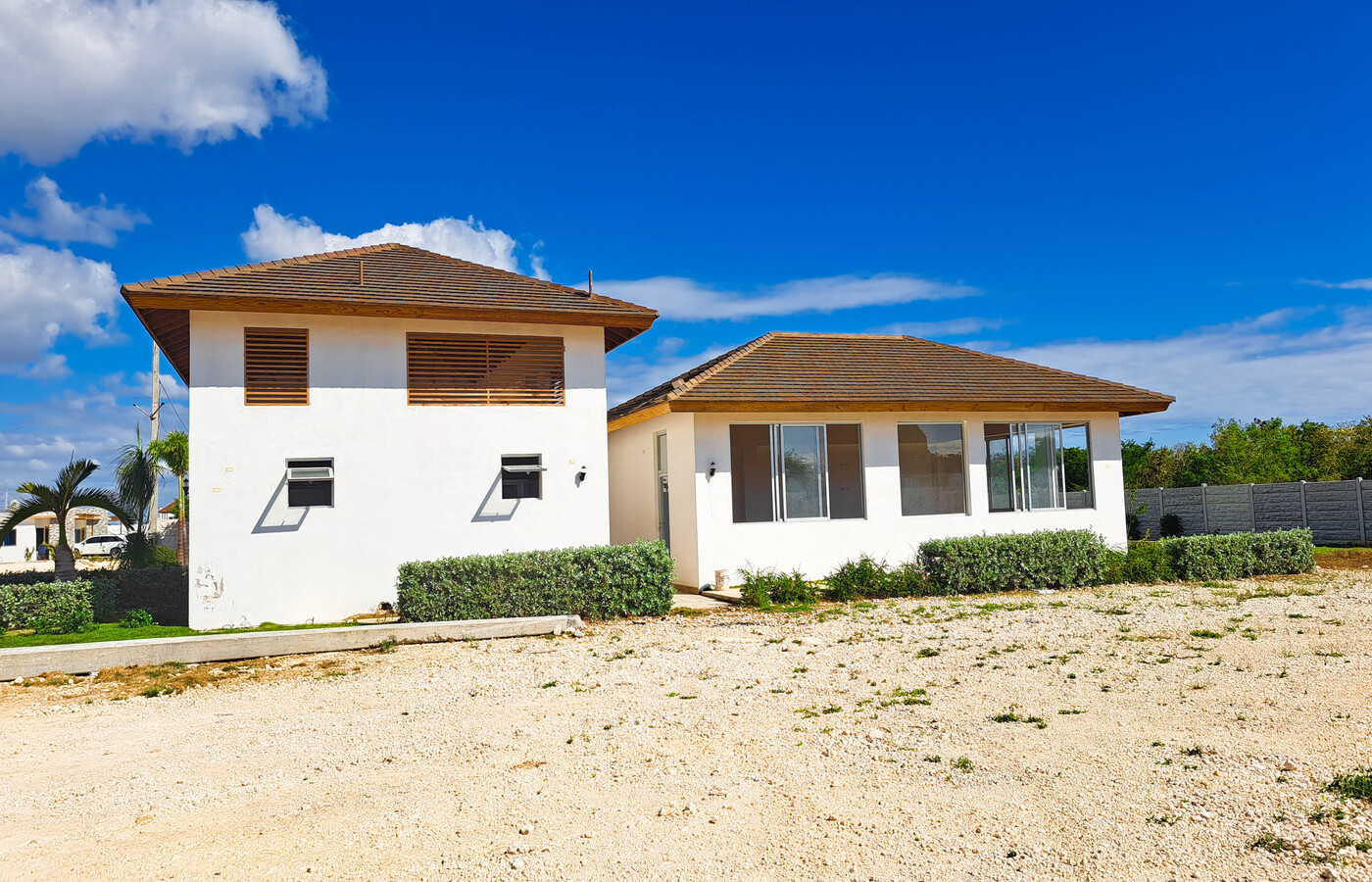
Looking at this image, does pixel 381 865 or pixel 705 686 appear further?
pixel 705 686

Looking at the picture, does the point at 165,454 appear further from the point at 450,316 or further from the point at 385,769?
the point at 385,769

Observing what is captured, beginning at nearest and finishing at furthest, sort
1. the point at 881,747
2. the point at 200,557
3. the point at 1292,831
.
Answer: the point at 1292,831 < the point at 881,747 < the point at 200,557

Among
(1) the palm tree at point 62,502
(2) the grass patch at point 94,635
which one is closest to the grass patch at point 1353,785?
(2) the grass patch at point 94,635

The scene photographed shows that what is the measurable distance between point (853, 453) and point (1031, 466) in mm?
4172

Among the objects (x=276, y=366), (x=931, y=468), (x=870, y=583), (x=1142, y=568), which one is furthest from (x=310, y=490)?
(x=1142, y=568)

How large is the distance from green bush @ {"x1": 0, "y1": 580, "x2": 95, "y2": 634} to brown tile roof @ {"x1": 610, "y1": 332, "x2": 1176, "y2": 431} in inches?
373

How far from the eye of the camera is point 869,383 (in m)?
17.2

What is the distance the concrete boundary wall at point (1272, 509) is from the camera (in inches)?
905

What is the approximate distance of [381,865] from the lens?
165 inches

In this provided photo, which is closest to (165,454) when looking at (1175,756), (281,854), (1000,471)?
(1000,471)

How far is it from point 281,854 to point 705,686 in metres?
4.35

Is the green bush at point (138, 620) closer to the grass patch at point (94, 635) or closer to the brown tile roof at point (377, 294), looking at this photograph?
the grass patch at point (94, 635)

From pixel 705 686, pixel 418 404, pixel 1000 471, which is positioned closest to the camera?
pixel 705 686

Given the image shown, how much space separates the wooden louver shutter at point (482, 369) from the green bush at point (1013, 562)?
23.4ft
